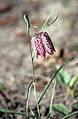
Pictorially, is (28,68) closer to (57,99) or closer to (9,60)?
(9,60)

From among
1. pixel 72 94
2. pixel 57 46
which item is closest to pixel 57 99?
pixel 72 94

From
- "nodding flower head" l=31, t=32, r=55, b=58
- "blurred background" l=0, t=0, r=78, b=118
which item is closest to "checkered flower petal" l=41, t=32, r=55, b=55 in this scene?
"nodding flower head" l=31, t=32, r=55, b=58

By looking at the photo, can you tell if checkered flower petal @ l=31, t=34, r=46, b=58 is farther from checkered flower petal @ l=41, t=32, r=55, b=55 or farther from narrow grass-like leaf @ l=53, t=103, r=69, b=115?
narrow grass-like leaf @ l=53, t=103, r=69, b=115

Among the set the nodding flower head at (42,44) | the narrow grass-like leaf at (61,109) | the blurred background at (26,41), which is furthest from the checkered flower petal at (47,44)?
the blurred background at (26,41)

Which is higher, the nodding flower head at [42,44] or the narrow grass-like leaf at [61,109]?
the nodding flower head at [42,44]

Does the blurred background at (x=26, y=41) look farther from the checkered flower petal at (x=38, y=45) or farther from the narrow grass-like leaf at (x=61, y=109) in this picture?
the checkered flower petal at (x=38, y=45)

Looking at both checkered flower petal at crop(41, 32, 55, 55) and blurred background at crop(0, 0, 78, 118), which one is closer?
checkered flower petal at crop(41, 32, 55, 55)
